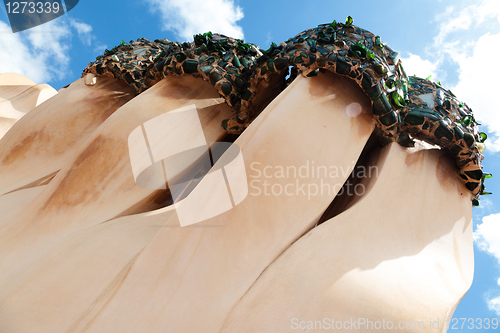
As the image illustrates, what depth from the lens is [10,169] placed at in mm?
3352

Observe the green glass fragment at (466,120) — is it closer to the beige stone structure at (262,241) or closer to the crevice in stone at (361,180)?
the beige stone structure at (262,241)

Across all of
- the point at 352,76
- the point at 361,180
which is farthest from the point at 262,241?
the point at 352,76

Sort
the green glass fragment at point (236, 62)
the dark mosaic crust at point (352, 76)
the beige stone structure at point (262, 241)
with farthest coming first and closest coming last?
the green glass fragment at point (236, 62)
the dark mosaic crust at point (352, 76)
the beige stone structure at point (262, 241)

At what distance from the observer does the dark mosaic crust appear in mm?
2289

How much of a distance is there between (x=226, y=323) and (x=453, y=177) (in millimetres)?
2319

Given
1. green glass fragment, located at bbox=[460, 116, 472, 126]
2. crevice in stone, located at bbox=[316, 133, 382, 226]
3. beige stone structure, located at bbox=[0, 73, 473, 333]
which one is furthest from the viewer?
green glass fragment, located at bbox=[460, 116, 472, 126]

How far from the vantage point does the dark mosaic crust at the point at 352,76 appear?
2.29 m

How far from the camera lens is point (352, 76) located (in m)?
2.28

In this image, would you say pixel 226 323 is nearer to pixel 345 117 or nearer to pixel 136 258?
pixel 136 258

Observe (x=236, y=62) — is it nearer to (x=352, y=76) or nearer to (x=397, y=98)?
(x=352, y=76)

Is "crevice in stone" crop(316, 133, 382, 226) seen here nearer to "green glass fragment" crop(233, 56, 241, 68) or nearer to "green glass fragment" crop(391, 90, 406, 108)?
"green glass fragment" crop(391, 90, 406, 108)

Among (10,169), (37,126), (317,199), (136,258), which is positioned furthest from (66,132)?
(317,199)

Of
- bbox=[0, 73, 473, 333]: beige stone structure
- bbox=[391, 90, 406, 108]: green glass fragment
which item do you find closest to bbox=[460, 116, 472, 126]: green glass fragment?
bbox=[0, 73, 473, 333]: beige stone structure

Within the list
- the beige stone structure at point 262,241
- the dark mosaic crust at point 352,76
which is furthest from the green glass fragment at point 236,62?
the beige stone structure at point 262,241
